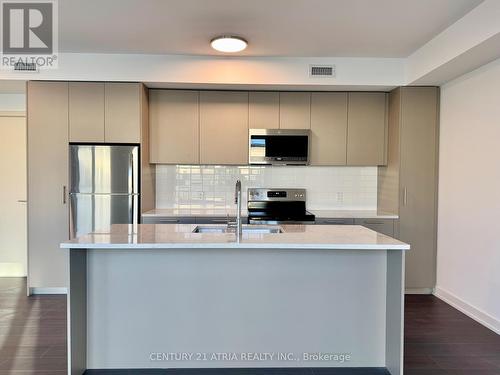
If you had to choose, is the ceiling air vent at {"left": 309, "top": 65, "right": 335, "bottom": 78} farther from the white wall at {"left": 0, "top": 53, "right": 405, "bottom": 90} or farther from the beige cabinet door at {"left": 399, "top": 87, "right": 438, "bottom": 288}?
the beige cabinet door at {"left": 399, "top": 87, "right": 438, "bottom": 288}

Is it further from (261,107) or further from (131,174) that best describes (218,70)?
(131,174)

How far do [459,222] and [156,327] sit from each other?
3078 millimetres

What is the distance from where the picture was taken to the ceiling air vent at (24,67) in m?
3.75

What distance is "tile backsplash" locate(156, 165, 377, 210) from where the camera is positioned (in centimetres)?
457

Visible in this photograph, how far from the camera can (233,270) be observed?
2404 mm

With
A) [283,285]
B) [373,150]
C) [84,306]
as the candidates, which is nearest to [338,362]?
[283,285]

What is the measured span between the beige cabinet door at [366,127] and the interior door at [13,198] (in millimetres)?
4149

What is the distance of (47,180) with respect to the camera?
12.8ft

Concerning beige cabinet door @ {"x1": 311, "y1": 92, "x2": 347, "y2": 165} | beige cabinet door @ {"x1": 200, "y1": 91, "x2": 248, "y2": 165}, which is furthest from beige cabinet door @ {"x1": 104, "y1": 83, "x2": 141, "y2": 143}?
beige cabinet door @ {"x1": 311, "y1": 92, "x2": 347, "y2": 165}

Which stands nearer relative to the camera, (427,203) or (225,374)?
(225,374)

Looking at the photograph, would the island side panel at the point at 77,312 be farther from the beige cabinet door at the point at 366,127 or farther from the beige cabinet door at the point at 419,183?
the beige cabinet door at the point at 419,183

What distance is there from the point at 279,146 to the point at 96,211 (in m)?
2.20

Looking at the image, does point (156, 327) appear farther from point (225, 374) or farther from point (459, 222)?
point (459, 222)

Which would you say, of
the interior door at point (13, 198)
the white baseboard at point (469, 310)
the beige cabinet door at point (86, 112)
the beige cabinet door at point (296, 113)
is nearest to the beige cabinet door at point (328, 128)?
the beige cabinet door at point (296, 113)
